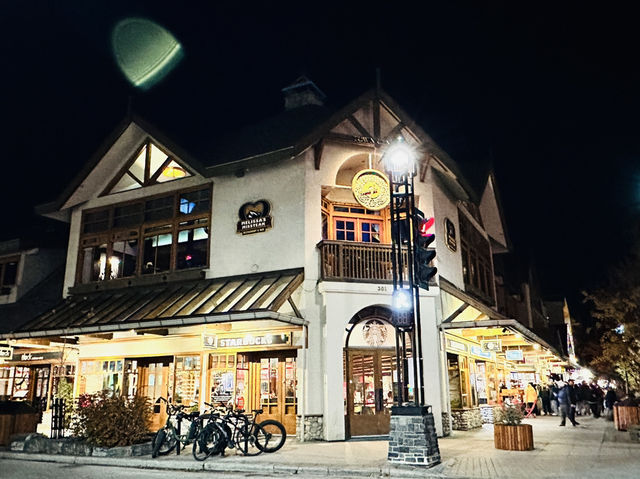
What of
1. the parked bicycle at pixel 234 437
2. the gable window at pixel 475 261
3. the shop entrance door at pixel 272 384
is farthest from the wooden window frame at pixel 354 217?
the parked bicycle at pixel 234 437

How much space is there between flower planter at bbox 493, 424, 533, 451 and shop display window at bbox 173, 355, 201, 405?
30.0 ft

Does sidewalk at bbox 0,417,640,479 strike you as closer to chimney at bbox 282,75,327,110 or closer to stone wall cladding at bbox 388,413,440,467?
stone wall cladding at bbox 388,413,440,467

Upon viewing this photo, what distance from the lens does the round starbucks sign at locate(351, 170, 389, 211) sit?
51.4ft

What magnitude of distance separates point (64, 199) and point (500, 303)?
22.6m

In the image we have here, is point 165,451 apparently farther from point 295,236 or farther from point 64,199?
point 64,199

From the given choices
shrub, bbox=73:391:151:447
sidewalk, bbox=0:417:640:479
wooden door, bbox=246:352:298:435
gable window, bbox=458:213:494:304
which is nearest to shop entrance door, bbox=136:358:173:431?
wooden door, bbox=246:352:298:435

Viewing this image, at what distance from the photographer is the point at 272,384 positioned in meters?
16.0

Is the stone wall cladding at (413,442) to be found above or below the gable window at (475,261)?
below

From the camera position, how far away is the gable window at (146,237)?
1797 cm

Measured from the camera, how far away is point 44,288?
23.2 meters

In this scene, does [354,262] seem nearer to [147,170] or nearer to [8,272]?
[147,170]

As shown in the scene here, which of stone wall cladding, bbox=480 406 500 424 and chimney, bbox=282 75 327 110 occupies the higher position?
chimney, bbox=282 75 327 110

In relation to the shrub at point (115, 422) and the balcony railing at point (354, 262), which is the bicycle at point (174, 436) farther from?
the balcony railing at point (354, 262)

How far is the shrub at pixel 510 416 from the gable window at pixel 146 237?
9905 millimetres
